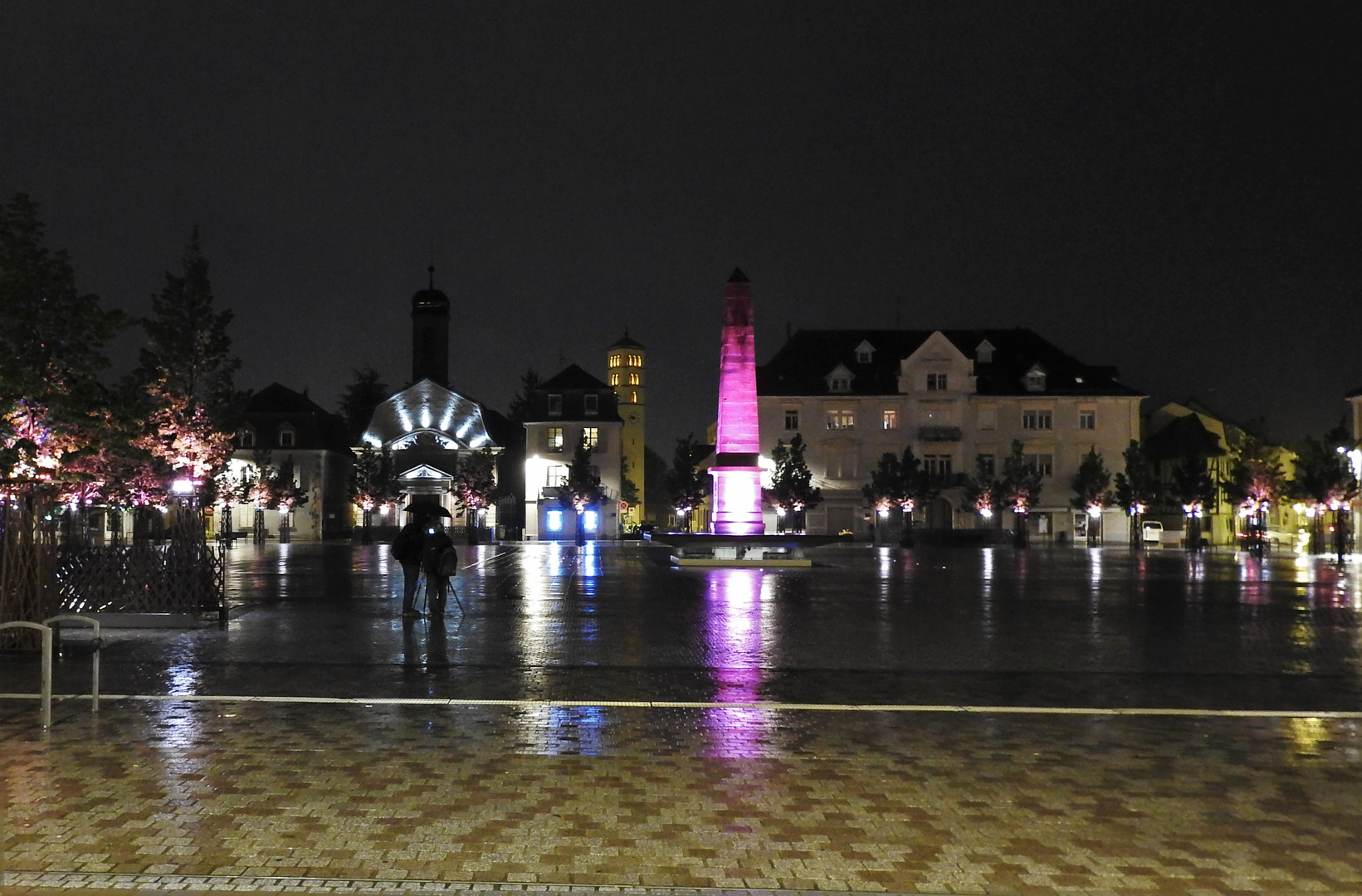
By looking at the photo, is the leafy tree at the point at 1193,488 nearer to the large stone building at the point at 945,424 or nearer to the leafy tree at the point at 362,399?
the large stone building at the point at 945,424

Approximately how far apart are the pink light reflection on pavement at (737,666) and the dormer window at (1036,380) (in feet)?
163

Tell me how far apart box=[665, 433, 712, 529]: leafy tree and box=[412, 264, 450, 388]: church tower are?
16530 millimetres

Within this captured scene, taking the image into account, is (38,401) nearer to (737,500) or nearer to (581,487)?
(737,500)

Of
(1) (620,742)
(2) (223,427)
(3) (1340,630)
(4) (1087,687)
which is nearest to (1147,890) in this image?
(1) (620,742)

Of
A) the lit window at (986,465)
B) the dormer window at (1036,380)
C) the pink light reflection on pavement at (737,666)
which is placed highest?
the dormer window at (1036,380)

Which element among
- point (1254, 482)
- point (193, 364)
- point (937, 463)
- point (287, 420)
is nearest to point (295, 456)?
point (287, 420)

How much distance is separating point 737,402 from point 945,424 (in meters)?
36.4

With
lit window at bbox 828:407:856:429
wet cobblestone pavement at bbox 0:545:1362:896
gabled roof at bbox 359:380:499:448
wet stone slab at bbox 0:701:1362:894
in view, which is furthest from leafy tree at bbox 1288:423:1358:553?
wet stone slab at bbox 0:701:1362:894

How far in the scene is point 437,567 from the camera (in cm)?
1900

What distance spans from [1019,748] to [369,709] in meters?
5.72

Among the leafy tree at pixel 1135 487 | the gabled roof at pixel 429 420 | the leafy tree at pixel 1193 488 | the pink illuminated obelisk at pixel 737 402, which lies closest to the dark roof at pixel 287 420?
the gabled roof at pixel 429 420

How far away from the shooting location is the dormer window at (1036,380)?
7194cm

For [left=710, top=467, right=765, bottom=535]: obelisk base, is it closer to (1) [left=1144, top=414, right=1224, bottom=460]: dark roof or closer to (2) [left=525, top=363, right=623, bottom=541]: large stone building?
(2) [left=525, top=363, right=623, bottom=541]: large stone building

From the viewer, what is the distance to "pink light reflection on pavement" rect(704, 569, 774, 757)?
30.2 ft
